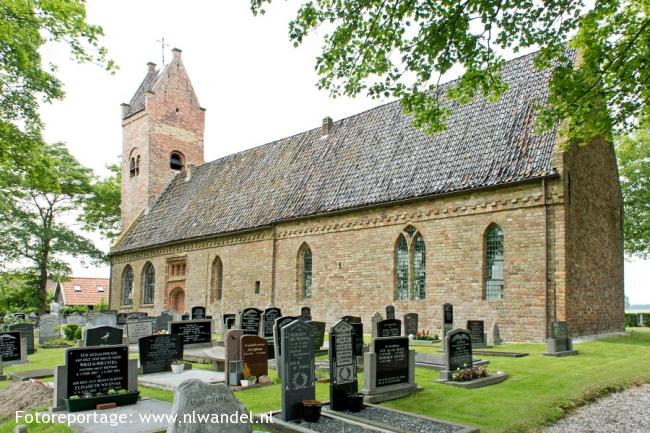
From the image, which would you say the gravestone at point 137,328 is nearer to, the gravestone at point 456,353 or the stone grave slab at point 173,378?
the stone grave slab at point 173,378

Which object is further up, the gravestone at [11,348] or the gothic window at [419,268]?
the gothic window at [419,268]

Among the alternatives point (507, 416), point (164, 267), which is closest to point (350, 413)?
point (507, 416)

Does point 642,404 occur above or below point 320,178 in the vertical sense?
below

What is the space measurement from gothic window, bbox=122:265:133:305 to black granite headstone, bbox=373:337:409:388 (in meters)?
29.0

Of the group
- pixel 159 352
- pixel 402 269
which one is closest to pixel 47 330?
pixel 159 352

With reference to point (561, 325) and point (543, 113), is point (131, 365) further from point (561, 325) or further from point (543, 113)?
point (561, 325)

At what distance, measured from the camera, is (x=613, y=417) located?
8.62 metres

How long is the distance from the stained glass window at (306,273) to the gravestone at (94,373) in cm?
1483

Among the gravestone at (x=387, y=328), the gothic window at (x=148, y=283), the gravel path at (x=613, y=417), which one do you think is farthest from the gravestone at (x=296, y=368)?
the gothic window at (x=148, y=283)

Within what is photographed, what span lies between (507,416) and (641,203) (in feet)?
100

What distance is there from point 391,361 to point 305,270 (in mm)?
14623

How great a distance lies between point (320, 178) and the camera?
25.1m

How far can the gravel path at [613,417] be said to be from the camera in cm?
798

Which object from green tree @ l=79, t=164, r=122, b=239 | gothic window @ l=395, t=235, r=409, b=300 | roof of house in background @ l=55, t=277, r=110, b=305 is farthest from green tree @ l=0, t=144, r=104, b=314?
gothic window @ l=395, t=235, r=409, b=300
